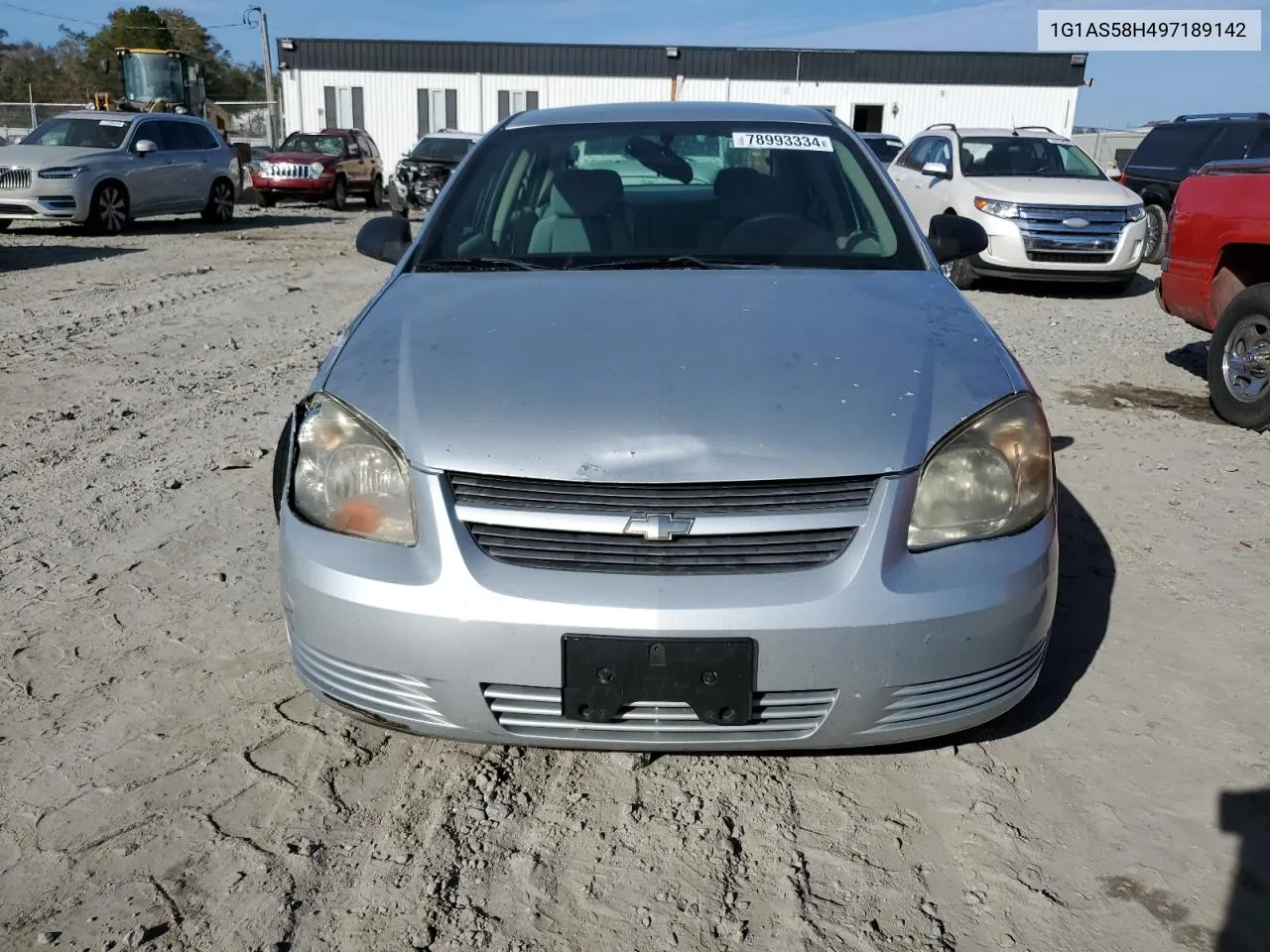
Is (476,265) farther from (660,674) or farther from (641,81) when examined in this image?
(641,81)

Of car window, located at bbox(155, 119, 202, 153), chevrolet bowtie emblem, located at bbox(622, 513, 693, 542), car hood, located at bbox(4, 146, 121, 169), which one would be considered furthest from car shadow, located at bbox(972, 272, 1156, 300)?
car window, located at bbox(155, 119, 202, 153)

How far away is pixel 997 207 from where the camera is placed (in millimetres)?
10711

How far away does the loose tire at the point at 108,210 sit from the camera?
14562mm

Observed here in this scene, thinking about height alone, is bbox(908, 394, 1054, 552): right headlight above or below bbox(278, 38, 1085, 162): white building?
below

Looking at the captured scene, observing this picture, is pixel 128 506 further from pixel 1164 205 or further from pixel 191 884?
pixel 1164 205

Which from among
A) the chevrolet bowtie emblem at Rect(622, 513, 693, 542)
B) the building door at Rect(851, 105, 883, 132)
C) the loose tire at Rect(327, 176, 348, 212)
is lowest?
the loose tire at Rect(327, 176, 348, 212)

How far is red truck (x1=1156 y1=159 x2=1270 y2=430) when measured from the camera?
5.84 metres

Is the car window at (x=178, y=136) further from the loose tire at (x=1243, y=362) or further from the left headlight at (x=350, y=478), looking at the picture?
the left headlight at (x=350, y=478)

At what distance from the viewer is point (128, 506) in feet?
14.1

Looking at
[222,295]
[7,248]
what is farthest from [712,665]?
[7,248]

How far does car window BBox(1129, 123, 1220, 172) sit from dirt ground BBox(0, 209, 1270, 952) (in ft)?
37.8

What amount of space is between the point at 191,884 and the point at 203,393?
4511 mm

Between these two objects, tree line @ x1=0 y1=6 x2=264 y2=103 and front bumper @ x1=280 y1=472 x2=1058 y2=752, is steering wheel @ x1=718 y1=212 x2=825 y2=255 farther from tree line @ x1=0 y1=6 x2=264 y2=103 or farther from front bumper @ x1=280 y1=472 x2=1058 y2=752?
tree line @ x1=0 y1=6 x2=264 y2=103

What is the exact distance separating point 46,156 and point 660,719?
14967mm
